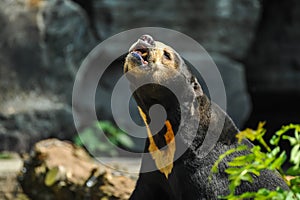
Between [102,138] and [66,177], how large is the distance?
2890 mm

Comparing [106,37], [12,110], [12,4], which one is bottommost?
[12,110]

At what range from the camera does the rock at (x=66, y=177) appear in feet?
16.3

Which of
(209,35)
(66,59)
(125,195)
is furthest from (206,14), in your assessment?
(125,195)

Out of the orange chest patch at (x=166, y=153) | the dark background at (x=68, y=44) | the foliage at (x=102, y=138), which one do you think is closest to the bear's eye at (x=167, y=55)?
the orange chest patch at (x=166, y=153)

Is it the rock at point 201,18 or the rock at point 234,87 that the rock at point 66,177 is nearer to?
the rock at point 201,18

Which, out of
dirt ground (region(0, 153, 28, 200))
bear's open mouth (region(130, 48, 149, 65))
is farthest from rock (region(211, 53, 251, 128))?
bear's open mouth (region(130, 48, 149, 65))

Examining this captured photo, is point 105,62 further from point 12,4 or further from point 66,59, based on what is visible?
point 12,4

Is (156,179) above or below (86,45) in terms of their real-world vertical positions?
above

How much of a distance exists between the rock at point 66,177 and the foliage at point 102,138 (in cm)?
220

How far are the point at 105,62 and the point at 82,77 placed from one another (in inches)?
14.6

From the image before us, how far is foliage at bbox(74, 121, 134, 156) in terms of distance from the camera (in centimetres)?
778

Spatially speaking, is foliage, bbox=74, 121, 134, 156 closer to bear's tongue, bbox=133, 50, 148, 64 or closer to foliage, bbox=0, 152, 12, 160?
foliage, bbox=0, 152, 12, 160

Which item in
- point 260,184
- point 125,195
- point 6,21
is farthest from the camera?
point 6,21

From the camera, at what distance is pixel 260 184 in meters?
3.74
